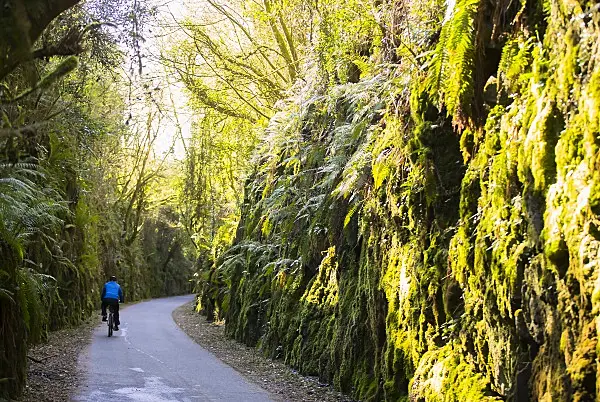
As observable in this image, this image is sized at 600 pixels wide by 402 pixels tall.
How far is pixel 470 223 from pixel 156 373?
7299 mm

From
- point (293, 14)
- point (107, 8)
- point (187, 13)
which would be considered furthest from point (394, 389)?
point (187, 13)

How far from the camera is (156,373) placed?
11812 mm

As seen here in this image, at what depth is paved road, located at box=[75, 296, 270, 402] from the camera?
383 inches

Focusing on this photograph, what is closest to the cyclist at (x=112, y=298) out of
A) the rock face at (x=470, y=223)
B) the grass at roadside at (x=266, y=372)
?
the grass at roadside at (x=266, y=372)

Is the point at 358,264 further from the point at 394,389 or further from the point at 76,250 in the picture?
the point at 76,250

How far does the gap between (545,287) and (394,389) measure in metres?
3.73

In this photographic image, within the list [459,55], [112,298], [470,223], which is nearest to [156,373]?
[470,223]

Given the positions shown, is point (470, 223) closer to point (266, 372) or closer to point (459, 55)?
point (459, 55)

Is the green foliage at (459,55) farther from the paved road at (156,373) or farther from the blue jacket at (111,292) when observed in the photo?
the blue jacket at (111,292)

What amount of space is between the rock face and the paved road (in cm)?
169

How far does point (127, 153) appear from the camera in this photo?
1528 inches

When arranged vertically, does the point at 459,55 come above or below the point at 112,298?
above

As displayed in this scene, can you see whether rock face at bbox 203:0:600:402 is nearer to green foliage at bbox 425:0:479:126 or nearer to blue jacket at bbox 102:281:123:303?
green foliage at bbox 425:0:479:126

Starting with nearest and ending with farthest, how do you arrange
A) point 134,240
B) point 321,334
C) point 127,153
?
point 321,334 → point 127,153 → point 134,240
